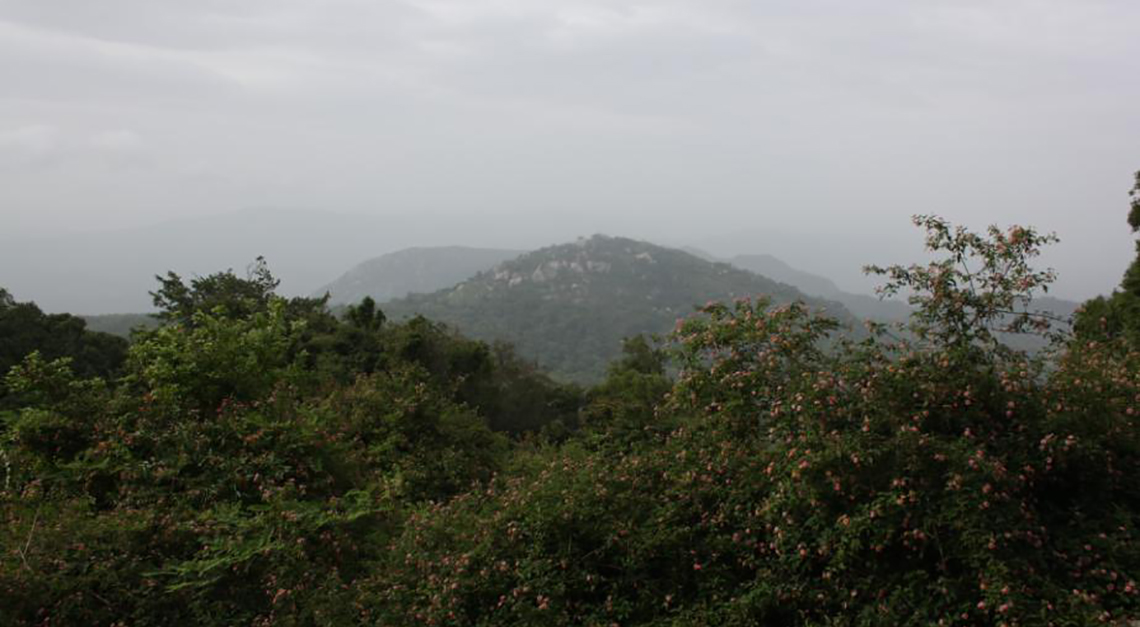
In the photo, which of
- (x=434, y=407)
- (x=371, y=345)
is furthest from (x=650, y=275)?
(x=434, y=407)

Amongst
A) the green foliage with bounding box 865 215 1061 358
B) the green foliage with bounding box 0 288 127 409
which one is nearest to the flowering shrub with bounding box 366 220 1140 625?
the green foliage with bounding box 865 215 1061 358

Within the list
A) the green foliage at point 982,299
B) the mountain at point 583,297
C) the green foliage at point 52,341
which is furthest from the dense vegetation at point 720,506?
the mountain at point 583,297

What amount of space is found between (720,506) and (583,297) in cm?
13252

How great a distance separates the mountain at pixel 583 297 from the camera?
10626 centimetres

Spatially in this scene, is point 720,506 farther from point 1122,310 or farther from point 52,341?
point 52,341

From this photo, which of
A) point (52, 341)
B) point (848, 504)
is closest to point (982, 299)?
point (848, 504)

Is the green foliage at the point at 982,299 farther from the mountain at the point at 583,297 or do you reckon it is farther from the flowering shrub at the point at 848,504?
the mountain at the point at 583,297

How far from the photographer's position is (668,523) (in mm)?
5242

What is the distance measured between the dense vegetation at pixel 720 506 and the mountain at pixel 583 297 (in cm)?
7682

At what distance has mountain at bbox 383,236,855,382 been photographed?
106 meters

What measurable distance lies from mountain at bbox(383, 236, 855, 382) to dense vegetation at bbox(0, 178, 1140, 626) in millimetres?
76820

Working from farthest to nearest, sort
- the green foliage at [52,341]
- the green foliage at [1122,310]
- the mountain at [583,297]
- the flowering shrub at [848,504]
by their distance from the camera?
the mountain at [583,297] → the green foliage at [52,341] → the green foliage at [1122,310] → the flowering shrub at [848,504]

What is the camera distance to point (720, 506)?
17.0 ft

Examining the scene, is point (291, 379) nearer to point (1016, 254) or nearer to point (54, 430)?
point (54, 430)
